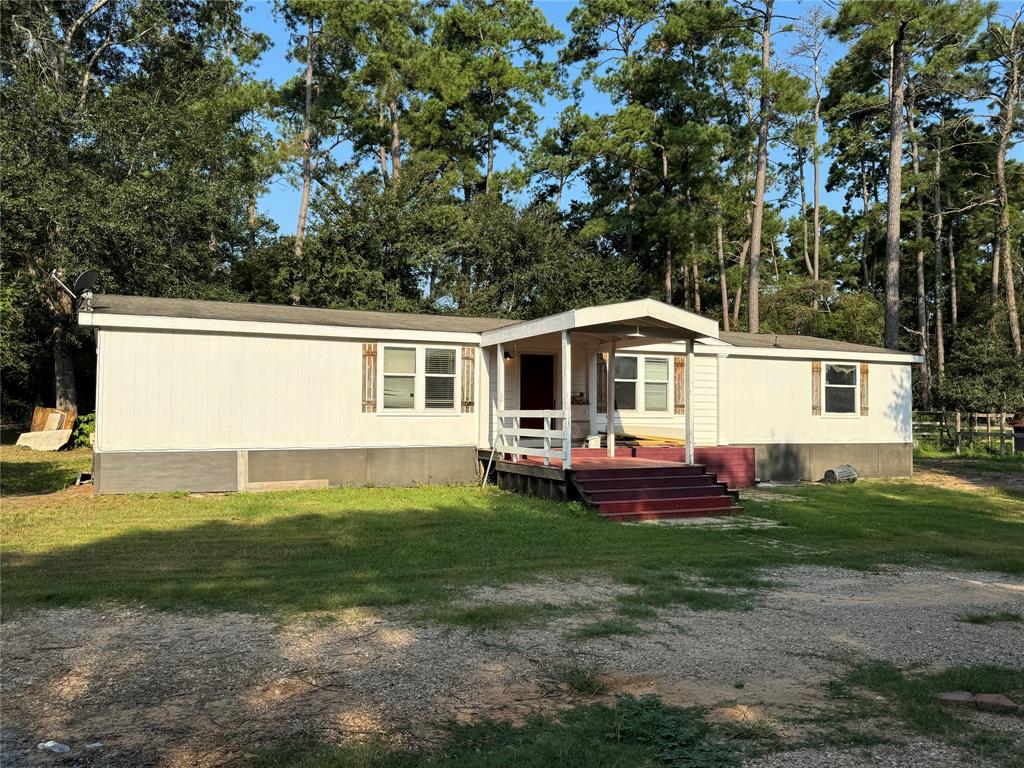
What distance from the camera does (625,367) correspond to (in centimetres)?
1453

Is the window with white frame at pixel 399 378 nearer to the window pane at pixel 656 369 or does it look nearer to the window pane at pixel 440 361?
the window pane at pixel 440 361

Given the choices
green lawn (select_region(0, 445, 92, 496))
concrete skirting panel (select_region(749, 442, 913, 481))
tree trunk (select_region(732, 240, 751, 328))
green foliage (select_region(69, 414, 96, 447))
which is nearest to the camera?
green lawn (select_region(0, 445, 92, 496))

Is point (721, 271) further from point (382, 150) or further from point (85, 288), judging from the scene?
point (85, 288)

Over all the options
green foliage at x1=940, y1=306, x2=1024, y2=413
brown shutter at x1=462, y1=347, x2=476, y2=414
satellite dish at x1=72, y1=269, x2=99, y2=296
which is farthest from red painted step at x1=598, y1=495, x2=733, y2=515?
green foliage at x1=940, y1=306, x2=1024, y2=413

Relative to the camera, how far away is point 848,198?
39656mm

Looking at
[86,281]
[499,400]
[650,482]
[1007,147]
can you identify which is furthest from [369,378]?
[1007,147]

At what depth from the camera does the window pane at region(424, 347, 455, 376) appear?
1309cm

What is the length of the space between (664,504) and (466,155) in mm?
21985

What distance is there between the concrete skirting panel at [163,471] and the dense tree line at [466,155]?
10153 mm

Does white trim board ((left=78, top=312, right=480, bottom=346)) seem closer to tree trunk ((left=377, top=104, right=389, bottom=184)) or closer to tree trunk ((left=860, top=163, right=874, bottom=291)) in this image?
tree trunk ((left=377, top=104, right=389, bottom=184))

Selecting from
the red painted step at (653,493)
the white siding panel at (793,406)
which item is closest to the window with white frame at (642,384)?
the white siding panel at (793,406)

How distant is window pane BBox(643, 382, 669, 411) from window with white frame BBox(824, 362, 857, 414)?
3519mm

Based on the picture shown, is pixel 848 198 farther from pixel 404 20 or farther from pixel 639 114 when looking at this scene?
pixel 404 20

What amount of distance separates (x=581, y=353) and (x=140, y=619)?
33.7 feet
